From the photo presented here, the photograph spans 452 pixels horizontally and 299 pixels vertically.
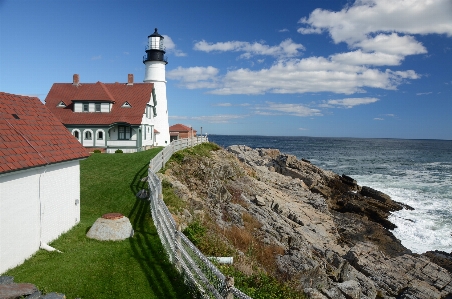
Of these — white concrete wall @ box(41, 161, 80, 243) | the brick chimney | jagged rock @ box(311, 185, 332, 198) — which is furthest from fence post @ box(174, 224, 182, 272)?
the brick chimney

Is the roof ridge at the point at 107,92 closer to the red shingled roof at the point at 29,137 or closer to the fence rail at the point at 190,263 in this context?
the red shingled roof at the point at 29,137

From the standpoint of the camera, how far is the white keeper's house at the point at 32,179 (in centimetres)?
1038

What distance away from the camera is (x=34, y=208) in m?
11.7

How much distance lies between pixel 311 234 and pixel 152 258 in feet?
40.8

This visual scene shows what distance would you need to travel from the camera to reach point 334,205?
34062 mm

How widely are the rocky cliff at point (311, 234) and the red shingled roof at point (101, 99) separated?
11.7 metres

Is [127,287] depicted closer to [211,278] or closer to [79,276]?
[79,276]

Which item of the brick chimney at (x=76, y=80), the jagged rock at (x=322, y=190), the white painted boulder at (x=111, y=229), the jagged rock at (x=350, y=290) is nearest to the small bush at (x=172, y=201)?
the white painted boulder at (x=111, y=229)

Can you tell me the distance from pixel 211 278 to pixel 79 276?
4.00 metres

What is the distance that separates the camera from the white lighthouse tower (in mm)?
41375

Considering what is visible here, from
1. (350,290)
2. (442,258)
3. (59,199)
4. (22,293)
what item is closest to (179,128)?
(442,258)

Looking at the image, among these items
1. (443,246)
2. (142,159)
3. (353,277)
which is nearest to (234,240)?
(353,277)

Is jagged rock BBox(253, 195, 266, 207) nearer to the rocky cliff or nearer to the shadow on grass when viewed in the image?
the rocky cliff

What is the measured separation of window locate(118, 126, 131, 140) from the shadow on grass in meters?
21.0
